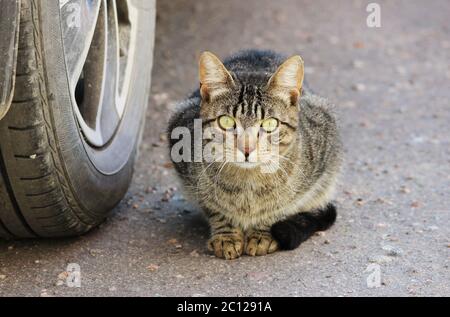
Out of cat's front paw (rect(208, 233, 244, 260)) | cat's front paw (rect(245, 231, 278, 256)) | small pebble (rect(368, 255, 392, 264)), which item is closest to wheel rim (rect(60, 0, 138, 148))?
cat's front paw (rect(208, 233, 244, 260))

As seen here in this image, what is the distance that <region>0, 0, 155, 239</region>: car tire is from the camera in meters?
2.89

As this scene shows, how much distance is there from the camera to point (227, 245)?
355 cm

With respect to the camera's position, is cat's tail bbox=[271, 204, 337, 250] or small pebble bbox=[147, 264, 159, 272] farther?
cat's tail bbox=[271, 204, 337, 250]

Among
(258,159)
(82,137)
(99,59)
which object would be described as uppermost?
(99,59)

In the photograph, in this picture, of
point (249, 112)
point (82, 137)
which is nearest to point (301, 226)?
point (249, 112)

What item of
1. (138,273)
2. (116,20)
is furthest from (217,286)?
(116,20)

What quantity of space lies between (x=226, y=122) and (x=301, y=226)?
65 centimetres

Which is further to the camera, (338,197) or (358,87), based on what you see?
(358,87)

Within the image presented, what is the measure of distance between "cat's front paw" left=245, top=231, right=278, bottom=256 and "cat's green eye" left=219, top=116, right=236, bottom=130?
546 mm

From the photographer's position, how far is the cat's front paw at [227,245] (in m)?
3.53

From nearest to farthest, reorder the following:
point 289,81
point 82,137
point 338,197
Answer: point 82,137 → point 289,81 → point 338,197

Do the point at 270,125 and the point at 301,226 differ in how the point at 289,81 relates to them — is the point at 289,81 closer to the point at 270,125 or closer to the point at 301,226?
the point at 270,125

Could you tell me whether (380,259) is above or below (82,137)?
below

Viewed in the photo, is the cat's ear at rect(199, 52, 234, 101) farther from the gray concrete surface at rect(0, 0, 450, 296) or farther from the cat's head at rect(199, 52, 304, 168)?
the gray concrete surface at rect(0, 0, 450, 296)
